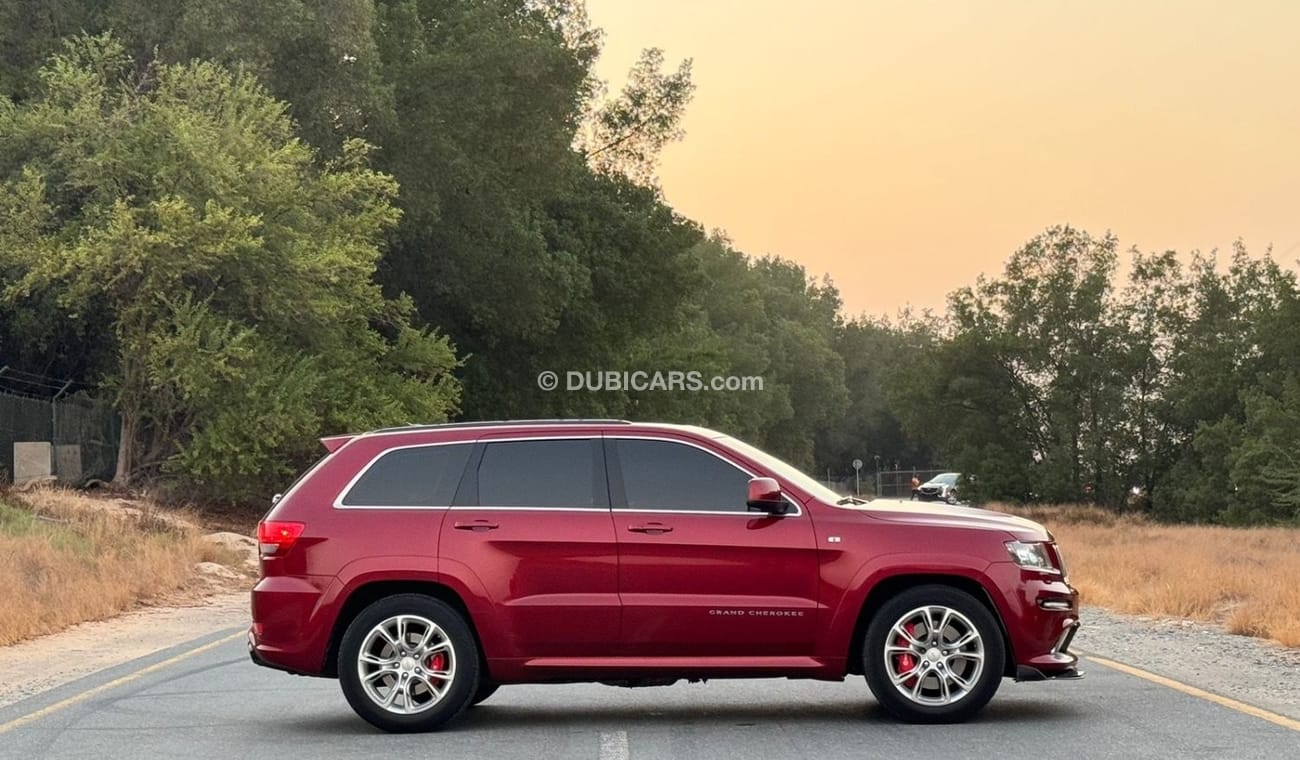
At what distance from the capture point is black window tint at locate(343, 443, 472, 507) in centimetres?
1084

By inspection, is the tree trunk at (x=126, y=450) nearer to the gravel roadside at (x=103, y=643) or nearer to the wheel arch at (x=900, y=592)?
the gravel roadside at (x=103, y=643)

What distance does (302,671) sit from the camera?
1073cm

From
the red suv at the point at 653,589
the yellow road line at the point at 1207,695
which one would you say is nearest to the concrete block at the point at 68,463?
the yellow road line at the point at 1207,695

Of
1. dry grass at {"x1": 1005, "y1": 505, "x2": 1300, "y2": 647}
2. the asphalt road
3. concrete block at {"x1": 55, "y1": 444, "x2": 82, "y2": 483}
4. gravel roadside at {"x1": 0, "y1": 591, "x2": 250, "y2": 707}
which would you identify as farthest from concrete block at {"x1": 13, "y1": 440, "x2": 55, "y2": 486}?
the asphalt road

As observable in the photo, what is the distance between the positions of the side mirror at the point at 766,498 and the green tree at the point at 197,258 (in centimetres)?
2396

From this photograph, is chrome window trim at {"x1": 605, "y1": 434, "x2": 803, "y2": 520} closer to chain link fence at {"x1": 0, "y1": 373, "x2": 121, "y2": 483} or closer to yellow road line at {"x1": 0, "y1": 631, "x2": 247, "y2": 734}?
yellow road line at {"x1": 0, "y1": 631, "x2": 247, "y2": 734}

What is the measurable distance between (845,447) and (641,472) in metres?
152

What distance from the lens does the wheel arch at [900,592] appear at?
10555 mm

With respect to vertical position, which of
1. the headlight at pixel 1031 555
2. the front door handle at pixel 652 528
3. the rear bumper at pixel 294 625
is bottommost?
the rear bumper at pixel 294 625

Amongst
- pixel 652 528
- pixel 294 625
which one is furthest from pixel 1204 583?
pixel 294 625

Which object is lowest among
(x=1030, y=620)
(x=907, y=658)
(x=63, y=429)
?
(x=907, y=658)

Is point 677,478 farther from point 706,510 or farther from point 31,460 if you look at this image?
point 31,460

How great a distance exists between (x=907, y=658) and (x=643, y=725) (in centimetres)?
161

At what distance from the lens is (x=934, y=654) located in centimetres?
1049
